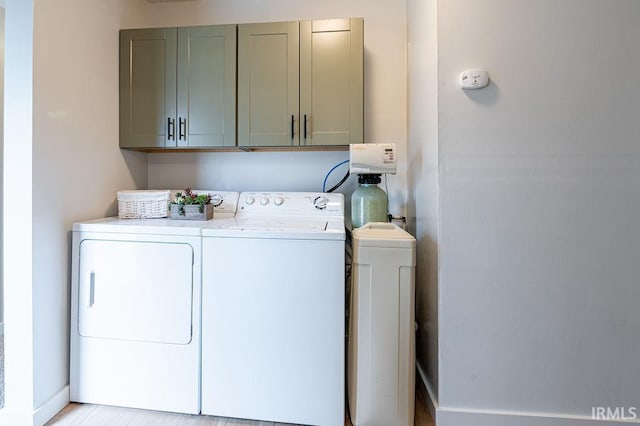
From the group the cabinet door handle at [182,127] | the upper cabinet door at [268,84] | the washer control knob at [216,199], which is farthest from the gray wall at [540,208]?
the cabinet door handle at [182,127]

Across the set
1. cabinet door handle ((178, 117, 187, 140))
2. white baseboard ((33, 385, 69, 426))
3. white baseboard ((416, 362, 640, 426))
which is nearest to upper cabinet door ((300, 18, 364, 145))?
cabinet door handle ((178, 117, 187, 140))

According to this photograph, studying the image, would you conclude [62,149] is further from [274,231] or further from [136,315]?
[274,231]

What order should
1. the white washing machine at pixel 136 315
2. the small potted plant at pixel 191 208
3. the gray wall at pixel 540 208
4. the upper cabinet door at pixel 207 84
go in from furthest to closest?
the upper cabinet door at pixel 207 84 < the small potted plant at pixel 191 208 < the white washing machine at pixel 136 315 < the gray wall at pixel 540 208

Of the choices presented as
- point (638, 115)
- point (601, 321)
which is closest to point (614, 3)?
point (638, 115)

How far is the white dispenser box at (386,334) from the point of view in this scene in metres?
1.19

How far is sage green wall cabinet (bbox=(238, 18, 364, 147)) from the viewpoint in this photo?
5.26 ft

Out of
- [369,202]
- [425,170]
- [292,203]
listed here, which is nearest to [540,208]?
[425,170]

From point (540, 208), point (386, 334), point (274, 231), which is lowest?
point (386, 334)

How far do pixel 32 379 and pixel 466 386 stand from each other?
1.98 meters

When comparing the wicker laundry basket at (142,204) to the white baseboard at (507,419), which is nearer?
the white baseboard at (507,419)

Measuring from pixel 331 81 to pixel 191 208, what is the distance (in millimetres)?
1113

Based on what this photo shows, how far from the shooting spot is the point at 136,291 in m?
1.29

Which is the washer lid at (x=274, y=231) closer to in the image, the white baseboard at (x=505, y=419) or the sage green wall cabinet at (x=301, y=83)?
the sage green wall cabinet at (x=301, y=83)

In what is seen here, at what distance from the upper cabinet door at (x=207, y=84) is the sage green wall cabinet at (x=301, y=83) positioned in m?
0.07
